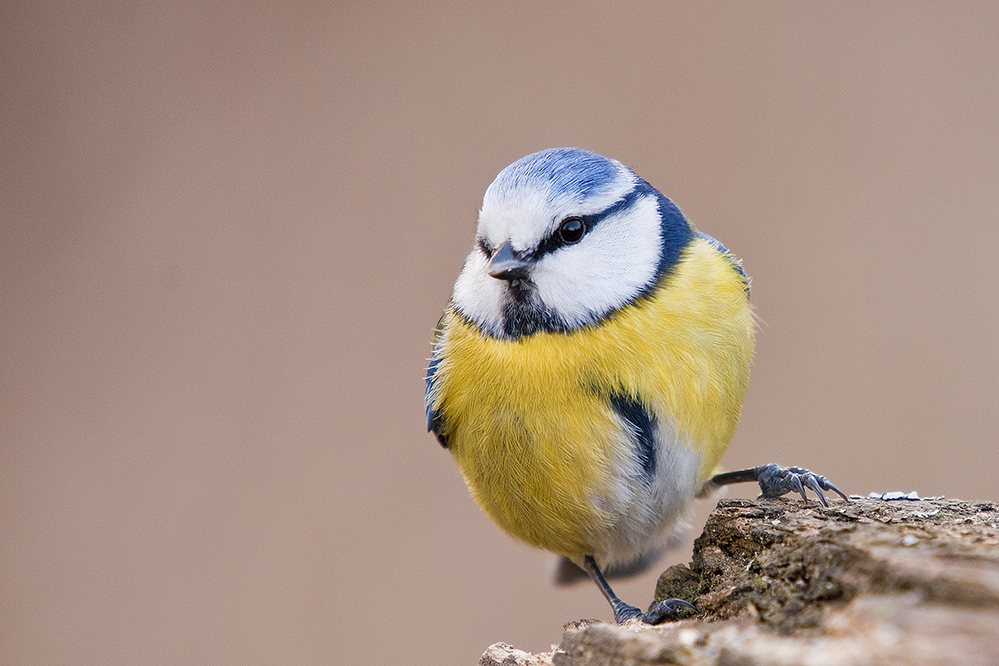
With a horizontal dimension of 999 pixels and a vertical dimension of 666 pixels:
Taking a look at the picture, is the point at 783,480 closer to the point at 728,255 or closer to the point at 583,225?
the point at 728,255

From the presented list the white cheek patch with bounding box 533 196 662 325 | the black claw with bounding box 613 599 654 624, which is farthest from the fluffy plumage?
the black claw with bounding box 613 599 654 624

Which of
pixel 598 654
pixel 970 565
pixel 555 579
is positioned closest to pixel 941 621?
pixel 970 565

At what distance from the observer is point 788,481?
92 centimetres

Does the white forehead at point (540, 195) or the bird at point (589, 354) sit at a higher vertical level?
the white forehead at point (540, 195)

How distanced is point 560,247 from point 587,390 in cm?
15

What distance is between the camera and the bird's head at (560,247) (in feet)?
2.60

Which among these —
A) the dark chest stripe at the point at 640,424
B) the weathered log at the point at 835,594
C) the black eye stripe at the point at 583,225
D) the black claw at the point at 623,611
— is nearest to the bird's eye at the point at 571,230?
the black eye stripe at the point at 583,225

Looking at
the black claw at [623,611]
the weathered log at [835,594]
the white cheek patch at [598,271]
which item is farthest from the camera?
the black claw at [623,611]

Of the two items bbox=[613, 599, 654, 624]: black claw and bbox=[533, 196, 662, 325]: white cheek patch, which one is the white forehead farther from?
bbox=[613, 599, 654, 624]: black claw

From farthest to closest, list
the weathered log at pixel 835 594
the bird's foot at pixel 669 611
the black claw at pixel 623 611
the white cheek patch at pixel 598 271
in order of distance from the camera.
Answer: the black claw at pixel 623 611, the white cheek patch at pixel 598 271, the bird's foot at pixel 669 611, the weathered log at pixel 835 594

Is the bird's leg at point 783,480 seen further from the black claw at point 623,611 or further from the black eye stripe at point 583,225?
the black eye stripe at point 583,225

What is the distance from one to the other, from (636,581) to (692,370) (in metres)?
0.57

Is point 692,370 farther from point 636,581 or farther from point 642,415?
point 636,581

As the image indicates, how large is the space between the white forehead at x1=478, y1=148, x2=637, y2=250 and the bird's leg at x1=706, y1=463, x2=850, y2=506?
0.39m
